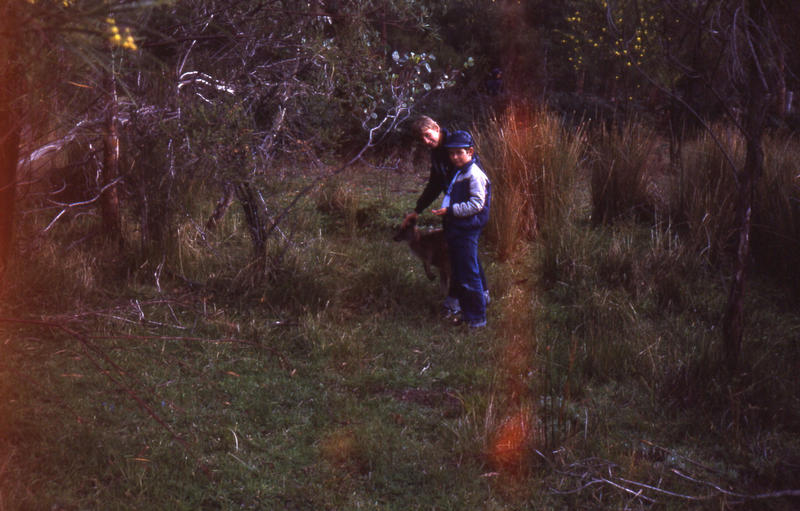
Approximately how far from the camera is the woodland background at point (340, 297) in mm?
3516

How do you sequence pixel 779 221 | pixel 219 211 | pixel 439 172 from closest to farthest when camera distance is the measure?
pixel 439 172, pixel 779 221, pixel 219 211

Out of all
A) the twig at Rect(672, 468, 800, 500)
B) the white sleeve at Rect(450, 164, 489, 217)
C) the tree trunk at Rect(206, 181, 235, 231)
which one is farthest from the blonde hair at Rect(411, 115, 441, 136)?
the twig at Rect(672, 468, 800, 500)

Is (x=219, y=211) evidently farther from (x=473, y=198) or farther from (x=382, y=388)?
(x=382, y=388)

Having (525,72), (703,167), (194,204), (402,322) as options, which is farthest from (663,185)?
(525,72)

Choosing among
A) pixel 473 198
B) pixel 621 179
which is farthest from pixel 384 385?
pixel 621 179

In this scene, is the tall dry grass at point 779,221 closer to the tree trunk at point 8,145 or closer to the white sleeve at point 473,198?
the white sleeve at point 473,198

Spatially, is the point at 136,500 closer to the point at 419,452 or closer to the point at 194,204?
the point at 419,452

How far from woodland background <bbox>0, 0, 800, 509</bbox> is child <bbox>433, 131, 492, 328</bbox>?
0.31 metres

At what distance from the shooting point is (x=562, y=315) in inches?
231

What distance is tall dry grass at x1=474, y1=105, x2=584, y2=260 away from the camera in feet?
24.3

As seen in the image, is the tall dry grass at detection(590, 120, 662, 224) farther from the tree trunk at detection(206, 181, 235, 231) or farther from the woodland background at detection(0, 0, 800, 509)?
the tree trunk at detection(206, 181, 235, 231)

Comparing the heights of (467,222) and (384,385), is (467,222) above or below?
above

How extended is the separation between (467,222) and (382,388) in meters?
1.63

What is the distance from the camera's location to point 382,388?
477cm
